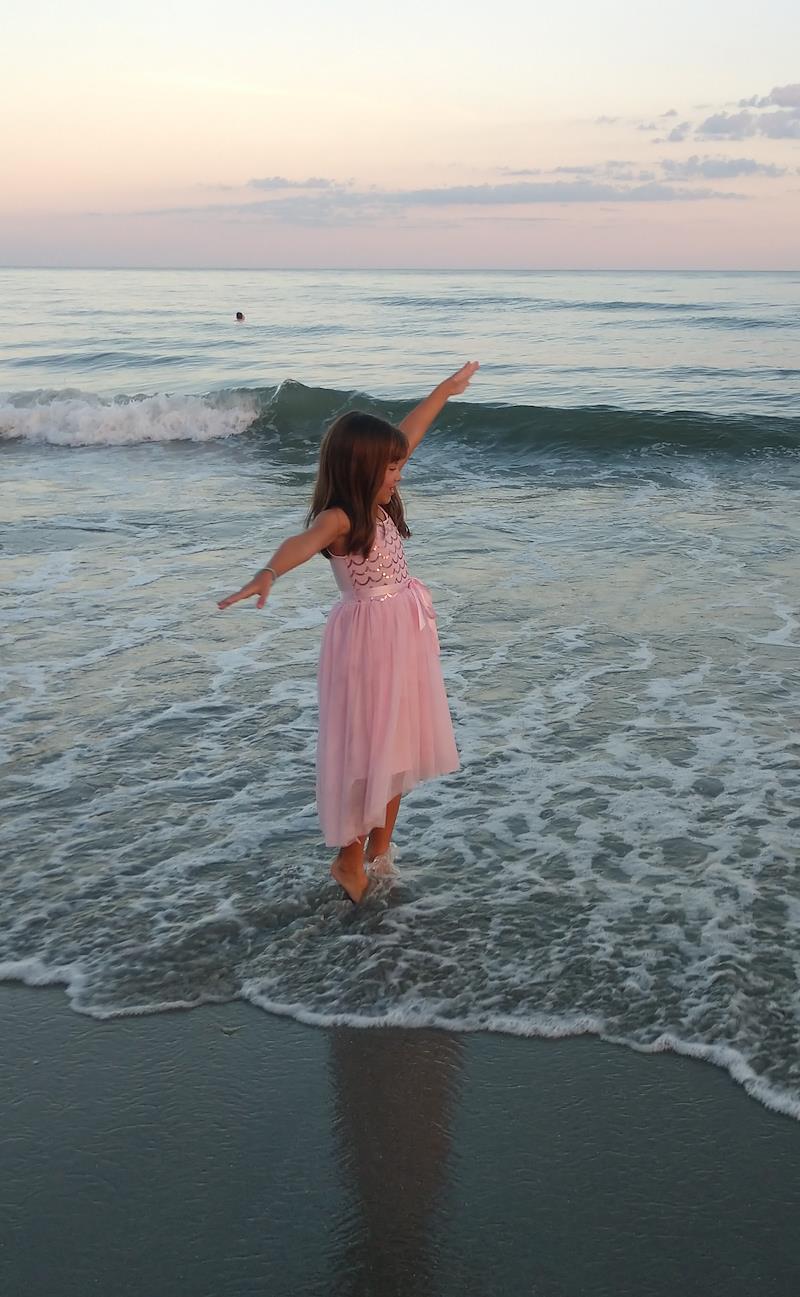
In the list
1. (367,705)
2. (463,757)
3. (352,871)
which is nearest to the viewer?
(367,705)

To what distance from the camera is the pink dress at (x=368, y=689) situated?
4.05 metres

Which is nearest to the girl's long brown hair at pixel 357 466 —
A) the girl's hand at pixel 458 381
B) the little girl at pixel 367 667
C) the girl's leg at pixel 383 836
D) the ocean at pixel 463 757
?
the little girl at pixel 367 667

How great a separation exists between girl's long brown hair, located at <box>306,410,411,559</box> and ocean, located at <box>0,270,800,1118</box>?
1337 mm

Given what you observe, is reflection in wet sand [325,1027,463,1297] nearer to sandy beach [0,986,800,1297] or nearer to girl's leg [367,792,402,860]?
sandy beach [0,986,800,1297]

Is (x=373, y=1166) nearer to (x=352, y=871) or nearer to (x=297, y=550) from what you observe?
(x=352, y=871)

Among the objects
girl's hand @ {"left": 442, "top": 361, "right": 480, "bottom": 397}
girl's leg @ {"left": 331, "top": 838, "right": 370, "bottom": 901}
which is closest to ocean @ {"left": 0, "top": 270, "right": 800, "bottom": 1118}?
girl's leg @ {"left": 331, "top": 838, "right": 370, "bottom": 901}

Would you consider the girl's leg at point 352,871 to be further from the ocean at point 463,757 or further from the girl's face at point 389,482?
the girl's face at point 389,482

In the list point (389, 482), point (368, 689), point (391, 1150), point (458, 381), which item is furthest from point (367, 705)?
point (391, 1150)

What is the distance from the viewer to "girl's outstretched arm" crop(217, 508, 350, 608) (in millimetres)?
3580

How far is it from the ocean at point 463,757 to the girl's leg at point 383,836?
6.1 inches

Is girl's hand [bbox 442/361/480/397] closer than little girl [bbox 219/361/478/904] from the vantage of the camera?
No

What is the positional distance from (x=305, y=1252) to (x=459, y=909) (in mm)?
1678

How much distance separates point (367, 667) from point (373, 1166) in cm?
165

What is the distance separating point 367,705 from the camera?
160 inches
